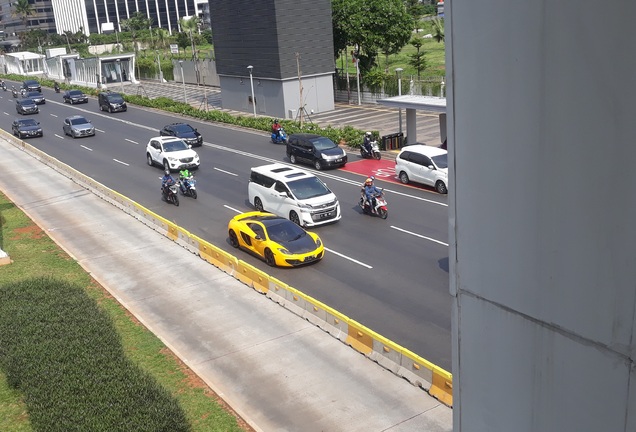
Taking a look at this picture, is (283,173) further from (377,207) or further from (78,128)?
(78,128)

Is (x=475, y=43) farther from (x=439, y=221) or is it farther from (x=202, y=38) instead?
(x=202, y=38)

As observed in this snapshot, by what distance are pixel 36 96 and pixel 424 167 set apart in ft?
184

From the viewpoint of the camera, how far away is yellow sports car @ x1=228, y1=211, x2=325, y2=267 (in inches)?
787

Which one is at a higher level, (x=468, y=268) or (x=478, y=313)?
(x=468, y=268)

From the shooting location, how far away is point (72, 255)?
72.6 ft

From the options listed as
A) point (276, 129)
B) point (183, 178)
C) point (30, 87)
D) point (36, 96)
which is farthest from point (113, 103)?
point (183, 178)

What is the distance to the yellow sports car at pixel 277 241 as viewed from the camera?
20.0m

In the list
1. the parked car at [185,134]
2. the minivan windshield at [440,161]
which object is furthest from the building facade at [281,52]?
the minivan windshield at [440,161]

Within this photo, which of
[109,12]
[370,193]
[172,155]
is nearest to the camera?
[370,193]

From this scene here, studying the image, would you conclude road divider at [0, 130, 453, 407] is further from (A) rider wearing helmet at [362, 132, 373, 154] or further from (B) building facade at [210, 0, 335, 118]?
(B) building facade at [210, 0, 335, 118]

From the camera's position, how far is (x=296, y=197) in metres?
23.9

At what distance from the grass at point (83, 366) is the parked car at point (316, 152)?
17.1 m

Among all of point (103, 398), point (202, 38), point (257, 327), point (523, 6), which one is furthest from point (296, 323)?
point (202, 38)

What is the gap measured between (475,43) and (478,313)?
6.96ft
